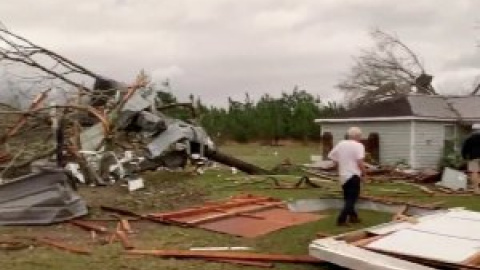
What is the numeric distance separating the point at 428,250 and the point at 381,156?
21355 millimetres

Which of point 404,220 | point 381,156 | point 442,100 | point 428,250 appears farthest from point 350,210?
point 442,100

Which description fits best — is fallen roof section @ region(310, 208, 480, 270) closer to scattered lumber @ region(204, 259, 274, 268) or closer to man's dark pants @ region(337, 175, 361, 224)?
scattered lumber @ region(204, 259, 274, 268)

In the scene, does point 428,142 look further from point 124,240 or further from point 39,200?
point 124,240

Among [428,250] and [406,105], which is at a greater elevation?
Result: [406,105]

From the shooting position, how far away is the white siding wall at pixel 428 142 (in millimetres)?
27625

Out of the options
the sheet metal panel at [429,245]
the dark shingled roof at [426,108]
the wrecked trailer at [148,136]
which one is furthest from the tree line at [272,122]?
the sheet metal panel at [429,245]

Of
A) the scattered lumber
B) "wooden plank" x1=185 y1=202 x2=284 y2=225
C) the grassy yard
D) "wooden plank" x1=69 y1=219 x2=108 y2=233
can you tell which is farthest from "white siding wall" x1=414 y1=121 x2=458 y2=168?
the scattered lumber

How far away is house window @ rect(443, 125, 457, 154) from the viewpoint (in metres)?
27.7

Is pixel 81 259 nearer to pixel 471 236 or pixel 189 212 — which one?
pixel 189 212

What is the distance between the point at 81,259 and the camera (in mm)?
9031

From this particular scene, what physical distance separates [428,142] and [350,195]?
17602mm

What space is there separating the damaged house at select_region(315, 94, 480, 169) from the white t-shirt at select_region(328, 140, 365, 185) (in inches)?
662

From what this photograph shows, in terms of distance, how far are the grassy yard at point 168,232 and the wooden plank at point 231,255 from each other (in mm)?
138

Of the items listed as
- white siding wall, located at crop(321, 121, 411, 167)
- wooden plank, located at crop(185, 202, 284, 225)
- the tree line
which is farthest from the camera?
the tree line
